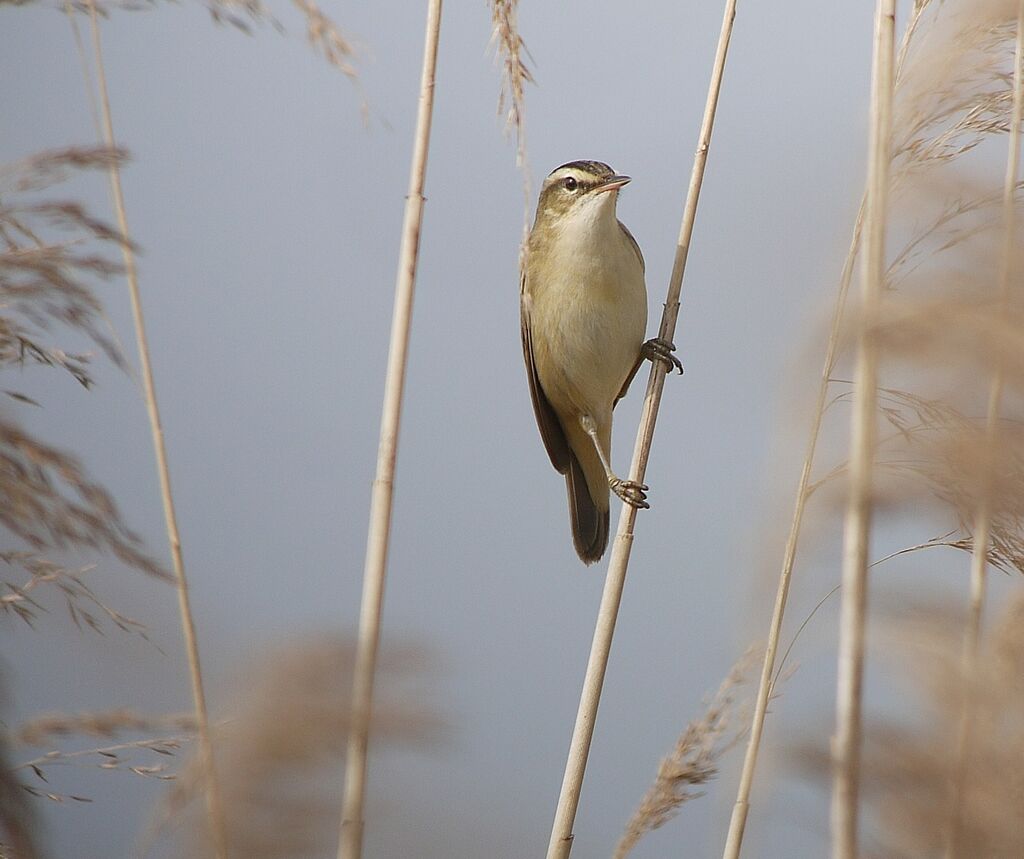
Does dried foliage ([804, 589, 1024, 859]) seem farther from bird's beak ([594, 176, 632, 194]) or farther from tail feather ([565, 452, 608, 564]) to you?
tail feather ([565, 452, 608, 564])

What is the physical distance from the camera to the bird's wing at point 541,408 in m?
2.98

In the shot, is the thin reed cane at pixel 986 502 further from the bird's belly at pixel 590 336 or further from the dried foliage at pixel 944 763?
the bird's belly at pixel 590 336

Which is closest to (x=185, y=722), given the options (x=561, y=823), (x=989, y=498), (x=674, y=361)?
(x=561, y=823)

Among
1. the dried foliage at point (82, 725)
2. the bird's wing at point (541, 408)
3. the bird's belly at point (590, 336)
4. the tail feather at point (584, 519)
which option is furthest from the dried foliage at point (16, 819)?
the tail feather at point (584, 519)

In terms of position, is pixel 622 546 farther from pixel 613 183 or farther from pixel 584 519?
pixel 584 519

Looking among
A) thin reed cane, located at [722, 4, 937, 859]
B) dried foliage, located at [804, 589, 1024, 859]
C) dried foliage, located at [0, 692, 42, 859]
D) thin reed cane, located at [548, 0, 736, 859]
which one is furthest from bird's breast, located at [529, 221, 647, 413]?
dried foliage, located at [0, 692, 42, 859]

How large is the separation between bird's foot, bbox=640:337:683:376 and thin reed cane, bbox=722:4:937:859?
1.43ft

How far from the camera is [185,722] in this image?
1.42 meters

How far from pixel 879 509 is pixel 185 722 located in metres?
0.93

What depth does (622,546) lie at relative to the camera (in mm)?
1868

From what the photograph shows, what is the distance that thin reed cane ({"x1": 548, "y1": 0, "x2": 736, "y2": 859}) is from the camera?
1.72m

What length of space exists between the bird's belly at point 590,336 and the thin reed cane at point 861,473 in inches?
51.8

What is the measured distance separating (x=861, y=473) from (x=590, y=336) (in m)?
1.52

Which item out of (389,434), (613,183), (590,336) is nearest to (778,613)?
(389,434)
